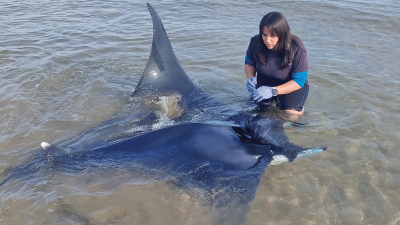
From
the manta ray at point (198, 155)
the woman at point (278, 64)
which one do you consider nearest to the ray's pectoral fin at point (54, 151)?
the manta ray at point (198, 155)

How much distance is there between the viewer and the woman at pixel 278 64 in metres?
4.44

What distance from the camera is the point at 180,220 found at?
3.49 m

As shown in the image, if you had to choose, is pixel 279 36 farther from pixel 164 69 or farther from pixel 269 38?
pixel 164 69

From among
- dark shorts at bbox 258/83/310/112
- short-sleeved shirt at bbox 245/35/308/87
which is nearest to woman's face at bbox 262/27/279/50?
short-sleeved shirt at bbox 245/35/308/87

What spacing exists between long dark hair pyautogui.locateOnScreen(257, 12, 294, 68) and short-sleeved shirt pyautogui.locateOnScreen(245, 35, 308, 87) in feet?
0.26

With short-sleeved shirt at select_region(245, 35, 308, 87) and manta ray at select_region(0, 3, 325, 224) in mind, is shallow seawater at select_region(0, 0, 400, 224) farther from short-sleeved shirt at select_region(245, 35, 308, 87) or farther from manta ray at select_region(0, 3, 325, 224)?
short-sleeved shirt at select_region(245, 35, 308, 87)

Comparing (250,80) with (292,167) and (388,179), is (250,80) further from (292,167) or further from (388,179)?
(388,179)

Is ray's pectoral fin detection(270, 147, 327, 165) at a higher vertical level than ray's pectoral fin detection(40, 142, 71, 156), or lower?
lower

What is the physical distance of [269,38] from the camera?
14.7ft

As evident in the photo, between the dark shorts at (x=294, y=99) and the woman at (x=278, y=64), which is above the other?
the woman at (x=278, y=64)

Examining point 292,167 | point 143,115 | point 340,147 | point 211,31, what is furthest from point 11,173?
point 211,31

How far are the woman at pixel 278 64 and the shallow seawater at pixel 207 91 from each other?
564mm

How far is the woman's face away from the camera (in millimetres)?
4441

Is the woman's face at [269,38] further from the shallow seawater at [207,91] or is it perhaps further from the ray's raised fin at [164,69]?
the ray's raised fin at [164,69]
